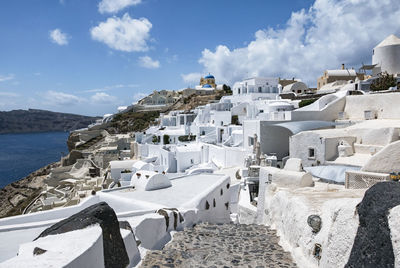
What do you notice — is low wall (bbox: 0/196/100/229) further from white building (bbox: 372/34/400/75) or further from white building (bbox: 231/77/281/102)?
white building (bbox: 372/34/400/75)

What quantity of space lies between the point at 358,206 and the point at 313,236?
1677mm

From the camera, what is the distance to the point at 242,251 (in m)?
5.94

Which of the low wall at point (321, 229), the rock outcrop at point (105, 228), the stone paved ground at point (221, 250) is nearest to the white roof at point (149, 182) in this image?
the stone paved ground at point (221, 250)

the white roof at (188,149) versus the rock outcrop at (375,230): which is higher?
the rock outcrop at (375,230)

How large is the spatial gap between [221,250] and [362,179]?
228 inches

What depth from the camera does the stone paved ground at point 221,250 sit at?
5285mm

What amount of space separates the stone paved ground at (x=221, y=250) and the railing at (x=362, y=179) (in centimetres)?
347

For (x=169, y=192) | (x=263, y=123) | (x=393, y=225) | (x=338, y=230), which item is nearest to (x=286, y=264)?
(x=338, y=230)

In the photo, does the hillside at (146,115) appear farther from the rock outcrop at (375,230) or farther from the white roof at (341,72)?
the rock outcrop at (375,230)

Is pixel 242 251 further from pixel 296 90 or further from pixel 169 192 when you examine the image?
pixel 296 90

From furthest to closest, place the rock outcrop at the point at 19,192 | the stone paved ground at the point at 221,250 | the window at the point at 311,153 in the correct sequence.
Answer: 1. the rock outcrop at the point at 19,192
2. the window at the point at 311,153
3. the stone paved ground at the point at 221,250

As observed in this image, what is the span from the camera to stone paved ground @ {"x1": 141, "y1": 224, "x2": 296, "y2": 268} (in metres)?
5.29

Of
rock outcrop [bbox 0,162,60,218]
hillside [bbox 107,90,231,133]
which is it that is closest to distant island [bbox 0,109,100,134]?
hillside [bbox 107,90,231,133]

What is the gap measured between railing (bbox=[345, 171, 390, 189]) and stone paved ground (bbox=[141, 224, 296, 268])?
3.47 m
